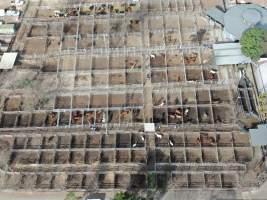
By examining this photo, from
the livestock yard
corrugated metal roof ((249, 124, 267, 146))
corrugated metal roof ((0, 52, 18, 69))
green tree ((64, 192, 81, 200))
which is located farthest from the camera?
corrugated metal roof ((0, 52, 18, 69))

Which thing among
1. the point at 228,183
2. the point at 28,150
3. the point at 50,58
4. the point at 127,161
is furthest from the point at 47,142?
the point at 228,183

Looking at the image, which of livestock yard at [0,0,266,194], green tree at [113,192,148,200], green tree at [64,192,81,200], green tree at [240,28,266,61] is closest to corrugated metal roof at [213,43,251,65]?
livestock yard at [0,0,266,194]

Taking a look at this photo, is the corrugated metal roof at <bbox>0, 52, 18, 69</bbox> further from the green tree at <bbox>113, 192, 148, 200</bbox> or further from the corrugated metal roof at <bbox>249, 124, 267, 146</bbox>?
the corrugated metal roof at <bbox>249, 124, 267, 146</bbox>

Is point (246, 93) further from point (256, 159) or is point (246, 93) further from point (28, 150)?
point (28, 150)

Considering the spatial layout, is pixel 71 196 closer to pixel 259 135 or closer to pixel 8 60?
pixel 259 135

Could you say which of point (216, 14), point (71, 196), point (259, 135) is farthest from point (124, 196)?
point (216, 14)

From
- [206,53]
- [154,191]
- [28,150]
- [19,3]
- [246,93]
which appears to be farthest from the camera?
[19,3]

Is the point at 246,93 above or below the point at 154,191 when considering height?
above
